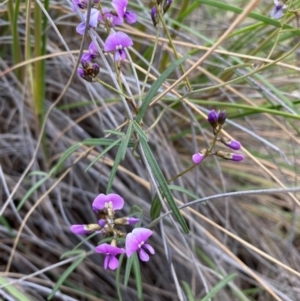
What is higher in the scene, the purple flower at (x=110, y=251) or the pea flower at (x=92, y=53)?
the pea flower at (x=92, y=53)

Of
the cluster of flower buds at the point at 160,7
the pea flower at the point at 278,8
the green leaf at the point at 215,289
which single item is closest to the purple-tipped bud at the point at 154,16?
the cluster of flower buds at the point at 160,7

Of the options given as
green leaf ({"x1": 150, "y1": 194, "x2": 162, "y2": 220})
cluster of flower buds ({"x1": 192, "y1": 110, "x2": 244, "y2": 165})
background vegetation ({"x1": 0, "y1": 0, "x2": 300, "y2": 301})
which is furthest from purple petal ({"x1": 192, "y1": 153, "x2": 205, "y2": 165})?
background vegetation ({"x1": 0, "y1": 0, "x2": 300, "y2": 301})

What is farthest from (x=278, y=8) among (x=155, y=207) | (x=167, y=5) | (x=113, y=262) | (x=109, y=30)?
(x=113, y=262)

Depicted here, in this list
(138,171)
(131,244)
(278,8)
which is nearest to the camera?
(131,244)

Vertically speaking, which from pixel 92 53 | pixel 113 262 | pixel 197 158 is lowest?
pixel 113 262

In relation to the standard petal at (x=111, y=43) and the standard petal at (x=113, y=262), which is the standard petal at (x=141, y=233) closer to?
the standard petal at (x=113, y=262)

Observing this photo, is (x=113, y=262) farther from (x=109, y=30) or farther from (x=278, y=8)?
(x=278, y=8)
